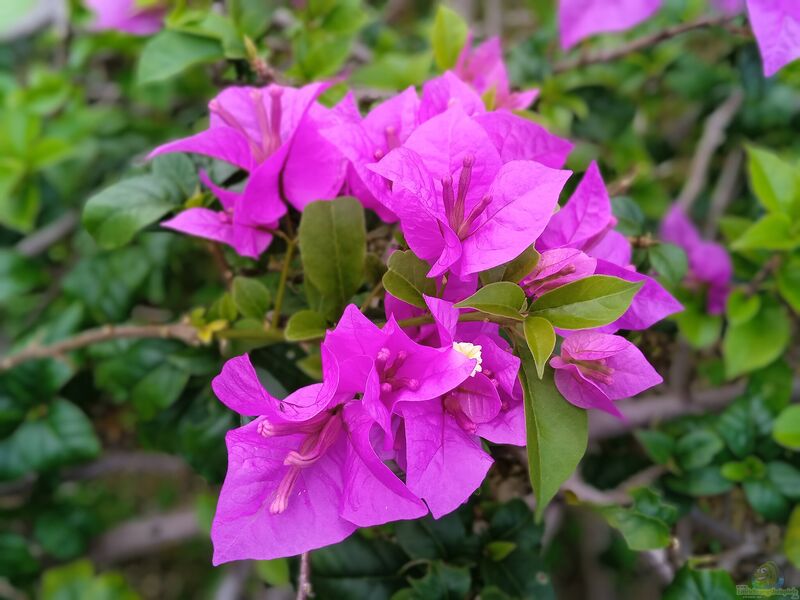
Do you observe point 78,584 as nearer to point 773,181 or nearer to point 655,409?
point 655,409

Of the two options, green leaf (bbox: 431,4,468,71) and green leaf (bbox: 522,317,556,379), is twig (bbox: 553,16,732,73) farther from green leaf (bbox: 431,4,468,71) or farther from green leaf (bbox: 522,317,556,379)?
green leaf (bbox: 522,317,556,379)

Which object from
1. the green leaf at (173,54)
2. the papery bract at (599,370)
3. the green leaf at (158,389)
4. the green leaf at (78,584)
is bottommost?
the green leaf at (78,584)

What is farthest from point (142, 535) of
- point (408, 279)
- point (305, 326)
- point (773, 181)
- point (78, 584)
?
point (773, 181)

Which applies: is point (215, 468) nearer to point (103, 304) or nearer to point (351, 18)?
point (103, 304)

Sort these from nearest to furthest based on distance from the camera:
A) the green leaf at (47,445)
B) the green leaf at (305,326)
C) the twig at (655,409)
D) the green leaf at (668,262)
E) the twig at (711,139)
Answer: the green leaf at (305,326)
the green leaf at (668,262)
the green leaf at (47,445)
the twig at (655,409)
the twig at (711,139)

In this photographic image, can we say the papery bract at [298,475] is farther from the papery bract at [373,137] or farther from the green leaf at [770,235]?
the green leaf at [770,235]

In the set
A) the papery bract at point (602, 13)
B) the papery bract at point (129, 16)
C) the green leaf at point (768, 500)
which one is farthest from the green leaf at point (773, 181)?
the papery bract at point (129, 16)

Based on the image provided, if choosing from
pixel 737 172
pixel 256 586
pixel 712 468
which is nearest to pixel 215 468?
pixel 712 468
